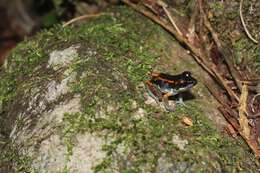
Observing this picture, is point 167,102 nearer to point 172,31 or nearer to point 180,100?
point 180,100

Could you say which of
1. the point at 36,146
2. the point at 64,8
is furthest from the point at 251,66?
the point at 64,8

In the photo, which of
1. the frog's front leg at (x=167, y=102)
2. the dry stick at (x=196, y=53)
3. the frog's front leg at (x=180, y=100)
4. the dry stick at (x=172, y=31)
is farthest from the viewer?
the dry stick at (x=172, y=31)

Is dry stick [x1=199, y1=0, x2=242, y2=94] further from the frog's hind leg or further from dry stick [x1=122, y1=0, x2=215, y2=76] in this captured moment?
the frog's hind leg

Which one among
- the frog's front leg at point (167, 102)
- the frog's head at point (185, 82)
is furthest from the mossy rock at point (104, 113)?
the frog's head at point (185, 82)

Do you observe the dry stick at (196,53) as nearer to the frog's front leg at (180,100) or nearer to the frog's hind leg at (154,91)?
the frog's front leg at (180,100)

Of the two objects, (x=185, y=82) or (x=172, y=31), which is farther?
(x=172, y=31)

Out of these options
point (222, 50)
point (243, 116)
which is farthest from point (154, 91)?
point (222, 50)

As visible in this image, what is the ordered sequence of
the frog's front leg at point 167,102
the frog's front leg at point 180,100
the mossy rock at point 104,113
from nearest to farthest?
the mossy rock at point 104,113 → the frog's front leg at point 167,102 → the frog's front leg at point 180,100
